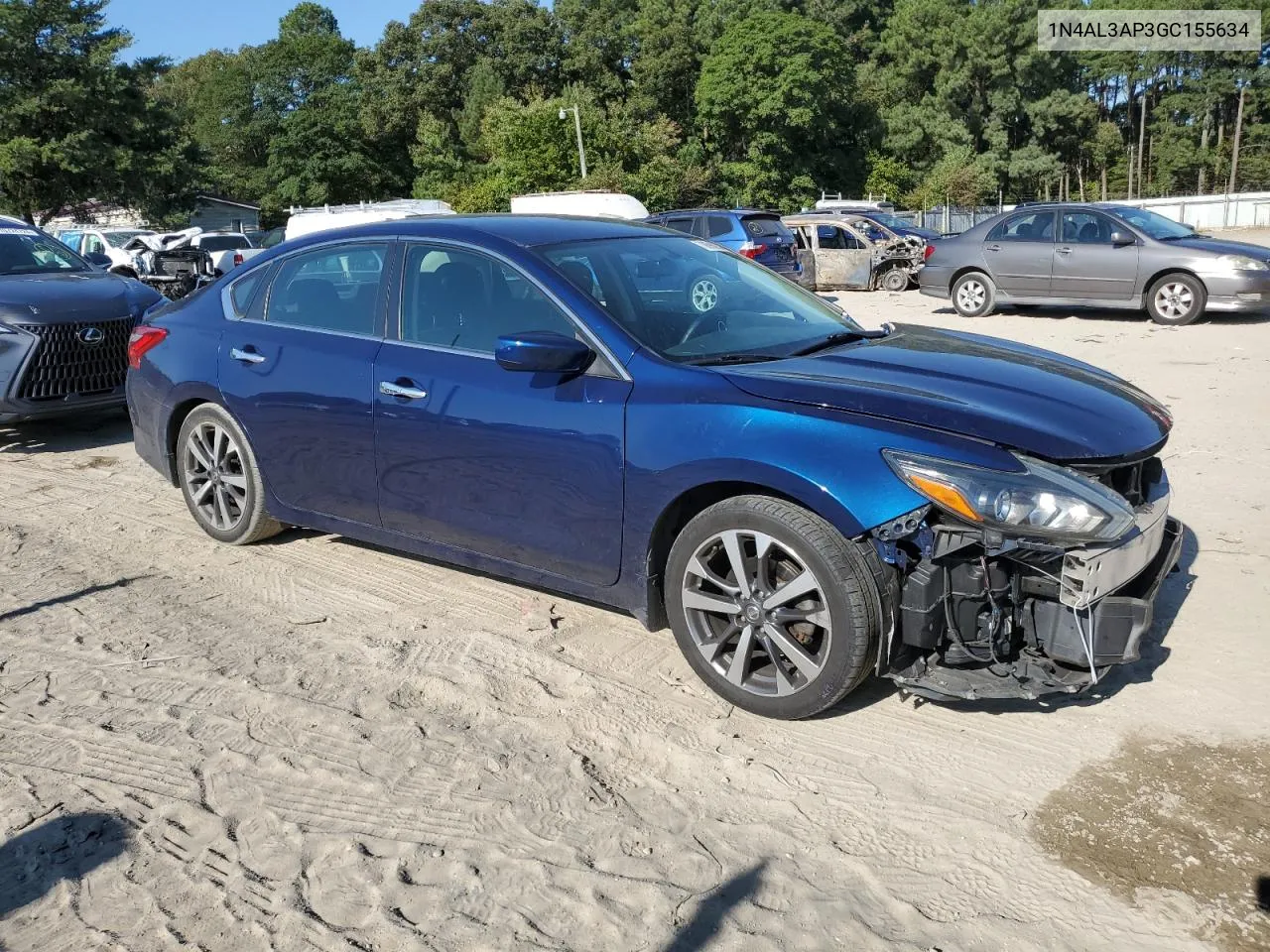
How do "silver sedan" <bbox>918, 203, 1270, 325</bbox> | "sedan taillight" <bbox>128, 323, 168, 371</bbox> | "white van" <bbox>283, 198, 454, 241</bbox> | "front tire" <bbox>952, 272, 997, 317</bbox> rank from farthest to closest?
1. "white van" <bbox>283, 198, 454, 241</bbox>
2. "front tire" <bbox>952, 272, 997, 317</bbox>
3. "silver sedan" <bbox>918, 203, 1270, 325</bbox>
4. "sedan taillight" <bbox>128, 323, 168, 371</bbox>

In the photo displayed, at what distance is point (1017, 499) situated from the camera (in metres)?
3.31

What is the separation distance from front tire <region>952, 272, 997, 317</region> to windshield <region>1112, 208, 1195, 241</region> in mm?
1906

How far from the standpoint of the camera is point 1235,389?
9.05 meters

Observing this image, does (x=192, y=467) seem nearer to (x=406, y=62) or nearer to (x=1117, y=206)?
(x=1117, y=206)

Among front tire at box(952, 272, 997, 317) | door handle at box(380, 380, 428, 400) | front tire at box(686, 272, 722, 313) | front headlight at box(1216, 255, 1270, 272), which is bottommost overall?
front tire at box(952, 272, 997, 317)

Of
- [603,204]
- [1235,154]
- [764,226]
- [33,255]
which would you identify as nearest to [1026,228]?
[764,226]

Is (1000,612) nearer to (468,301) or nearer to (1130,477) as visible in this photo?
(1130,477)

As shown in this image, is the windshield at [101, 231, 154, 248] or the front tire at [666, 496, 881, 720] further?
the windshield at [101, 231, 154, 248]

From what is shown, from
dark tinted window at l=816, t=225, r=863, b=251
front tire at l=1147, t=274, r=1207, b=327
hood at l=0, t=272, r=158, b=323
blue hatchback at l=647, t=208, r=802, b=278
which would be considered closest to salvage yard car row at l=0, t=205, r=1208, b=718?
hood at l=0, t=272, r=158, b=323

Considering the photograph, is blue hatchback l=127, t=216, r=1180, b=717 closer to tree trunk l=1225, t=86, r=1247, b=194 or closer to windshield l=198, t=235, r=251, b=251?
windshield l=198, t=235, r=251, b=251

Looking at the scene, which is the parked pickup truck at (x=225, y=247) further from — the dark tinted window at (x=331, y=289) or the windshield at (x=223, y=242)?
the dark tinted window at (x=331, y=289)

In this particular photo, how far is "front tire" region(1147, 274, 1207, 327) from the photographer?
43.1 ft

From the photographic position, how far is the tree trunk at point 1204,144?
234ft

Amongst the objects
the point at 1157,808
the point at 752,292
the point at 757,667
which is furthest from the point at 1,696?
the point at 1157,808
